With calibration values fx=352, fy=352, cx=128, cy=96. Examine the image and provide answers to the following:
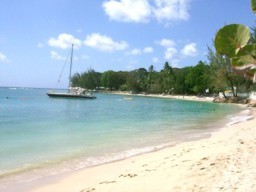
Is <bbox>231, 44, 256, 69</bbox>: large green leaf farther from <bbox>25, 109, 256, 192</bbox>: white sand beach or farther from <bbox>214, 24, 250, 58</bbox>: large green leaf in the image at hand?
<bbox>25, 109, 256, 192</bbox>: white sand beach

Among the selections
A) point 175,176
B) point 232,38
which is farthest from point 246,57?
point 175,176

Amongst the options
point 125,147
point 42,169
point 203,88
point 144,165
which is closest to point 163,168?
point 144,165

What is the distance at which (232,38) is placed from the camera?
561 centimetres

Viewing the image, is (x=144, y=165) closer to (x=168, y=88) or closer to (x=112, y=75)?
(x=168, y=88)

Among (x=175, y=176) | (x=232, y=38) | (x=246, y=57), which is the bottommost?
(x=175, y=176)

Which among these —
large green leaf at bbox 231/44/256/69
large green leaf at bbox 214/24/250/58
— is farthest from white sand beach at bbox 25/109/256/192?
large green leaf at bbox 214/24/250/58

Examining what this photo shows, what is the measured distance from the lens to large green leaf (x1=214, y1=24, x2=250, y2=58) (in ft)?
18.2

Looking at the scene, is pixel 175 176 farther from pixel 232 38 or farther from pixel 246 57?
pixel 232 38

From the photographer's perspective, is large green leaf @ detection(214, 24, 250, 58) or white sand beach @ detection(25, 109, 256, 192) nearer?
large green leaf @ detection(214, 24, 250, 58)

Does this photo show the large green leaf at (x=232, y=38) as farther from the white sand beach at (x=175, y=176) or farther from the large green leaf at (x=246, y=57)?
the white sand beach at (x=175, y=176)

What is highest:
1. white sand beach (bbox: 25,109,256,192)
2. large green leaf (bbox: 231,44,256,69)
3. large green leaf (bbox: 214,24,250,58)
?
large green leaf (bbox: 214,24,250,58)

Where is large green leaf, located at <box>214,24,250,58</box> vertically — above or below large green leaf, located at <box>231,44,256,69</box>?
above

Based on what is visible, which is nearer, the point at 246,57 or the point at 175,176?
the point at 246,57

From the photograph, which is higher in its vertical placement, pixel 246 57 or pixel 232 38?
pixel 232 38
